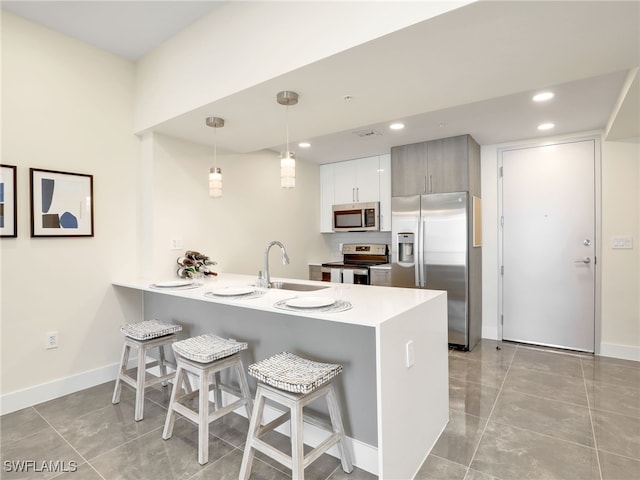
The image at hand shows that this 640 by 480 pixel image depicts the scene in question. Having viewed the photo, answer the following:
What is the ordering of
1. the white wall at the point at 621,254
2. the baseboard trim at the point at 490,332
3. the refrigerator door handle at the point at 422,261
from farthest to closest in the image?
1. the baseboard trim at the point at 490,332
2. the refrigerator door handle at the point at 422,261
3. the white wall at the point at 621,254

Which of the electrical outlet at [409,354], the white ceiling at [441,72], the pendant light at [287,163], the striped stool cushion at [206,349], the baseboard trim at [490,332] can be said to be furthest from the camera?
the baseboard trim at [490,332]

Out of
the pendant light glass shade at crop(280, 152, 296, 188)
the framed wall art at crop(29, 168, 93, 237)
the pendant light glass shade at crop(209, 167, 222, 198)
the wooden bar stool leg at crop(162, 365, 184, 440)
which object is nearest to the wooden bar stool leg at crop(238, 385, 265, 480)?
the wooden bar stool leg at crop(162, 365, 184, 440)

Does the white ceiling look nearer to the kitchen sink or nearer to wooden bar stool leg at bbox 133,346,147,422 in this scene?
the kitchen sink

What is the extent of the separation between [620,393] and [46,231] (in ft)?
14.8

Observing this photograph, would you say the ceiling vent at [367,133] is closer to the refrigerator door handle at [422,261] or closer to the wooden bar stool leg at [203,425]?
the refrigerator door handle at [422,261]

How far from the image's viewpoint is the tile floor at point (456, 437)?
1.73 meters

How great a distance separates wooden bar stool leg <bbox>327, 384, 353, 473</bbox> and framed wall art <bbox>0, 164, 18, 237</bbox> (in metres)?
2.40

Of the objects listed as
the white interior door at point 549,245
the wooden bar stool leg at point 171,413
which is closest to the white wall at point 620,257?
the white interior door at point 549,245

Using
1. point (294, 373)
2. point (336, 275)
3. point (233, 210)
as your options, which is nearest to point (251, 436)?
point (294, 373)

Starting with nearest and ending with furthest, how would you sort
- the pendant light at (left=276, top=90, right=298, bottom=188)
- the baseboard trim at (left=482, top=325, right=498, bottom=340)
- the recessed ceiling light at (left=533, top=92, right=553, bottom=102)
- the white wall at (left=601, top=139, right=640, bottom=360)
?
the pendant light at (left=276, top=90, right=298, bottom=188)
the recessed ceiling light at (left=533, top=92, right=553, bottom=102)
the white wall at (left=601, top=139, right=640, bottom=360)
the baseboard trim at (left=482, top=325, right=498, bottom=340)

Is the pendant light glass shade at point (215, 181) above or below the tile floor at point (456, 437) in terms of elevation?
above

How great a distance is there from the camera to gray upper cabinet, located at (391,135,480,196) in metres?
3.63

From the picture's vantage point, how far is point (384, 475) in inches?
56.4

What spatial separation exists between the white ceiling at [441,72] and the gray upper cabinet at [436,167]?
0.64 ft
